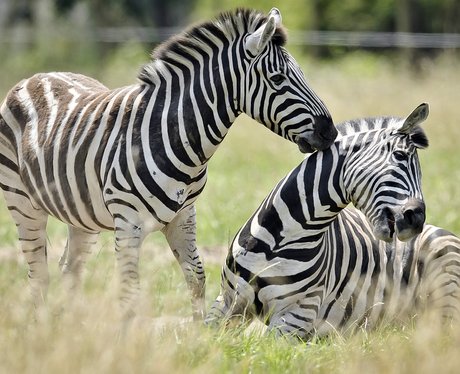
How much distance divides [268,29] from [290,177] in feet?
3.01

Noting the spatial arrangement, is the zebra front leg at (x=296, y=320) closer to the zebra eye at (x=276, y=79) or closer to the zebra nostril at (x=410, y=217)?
the zebra nostril at (x=410, y=217)

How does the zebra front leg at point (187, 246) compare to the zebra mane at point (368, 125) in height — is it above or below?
below

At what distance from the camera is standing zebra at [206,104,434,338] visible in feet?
18.9

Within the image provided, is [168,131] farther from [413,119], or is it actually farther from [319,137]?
[413,119]

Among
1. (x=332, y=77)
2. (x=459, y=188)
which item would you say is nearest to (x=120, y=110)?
(x=459, y=188)

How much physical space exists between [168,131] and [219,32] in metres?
0.70

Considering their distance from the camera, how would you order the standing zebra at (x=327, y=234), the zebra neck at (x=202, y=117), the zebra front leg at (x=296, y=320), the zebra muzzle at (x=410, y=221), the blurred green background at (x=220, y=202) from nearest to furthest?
the blurred green background at (x=220, y=202) < the zebra muzzle at (x=410, y=221) < the standing zebra at (x=327, y=234) < the zebra front leg at (x=296, y=320) < the zebra neck at (x=202, y=117)

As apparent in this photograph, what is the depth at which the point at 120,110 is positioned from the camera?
253 inches

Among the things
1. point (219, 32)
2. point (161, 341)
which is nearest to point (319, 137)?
point (219, 32)

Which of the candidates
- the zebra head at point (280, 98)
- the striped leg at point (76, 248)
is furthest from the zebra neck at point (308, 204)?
the striped leg at point (76, 248)

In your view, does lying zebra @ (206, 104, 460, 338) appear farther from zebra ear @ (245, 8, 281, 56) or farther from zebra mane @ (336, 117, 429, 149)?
zebra ear @ (245, 8, 281, 56)

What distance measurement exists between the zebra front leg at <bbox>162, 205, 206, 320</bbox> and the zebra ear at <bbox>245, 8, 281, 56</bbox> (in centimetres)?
118

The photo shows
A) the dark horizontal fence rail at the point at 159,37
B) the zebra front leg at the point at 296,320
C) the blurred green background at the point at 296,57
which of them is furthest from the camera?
the dark horizontal fence rail at the point at 159,37

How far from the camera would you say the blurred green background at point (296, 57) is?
1209 centimetres
